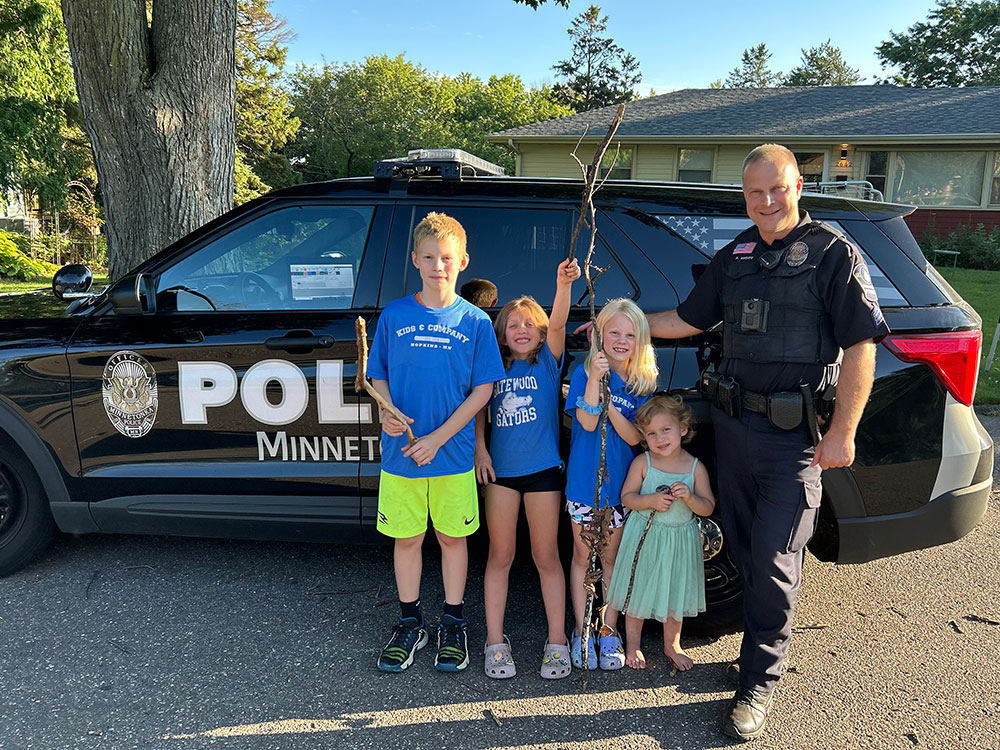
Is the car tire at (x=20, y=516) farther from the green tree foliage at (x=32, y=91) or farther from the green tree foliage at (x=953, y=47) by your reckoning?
the green tree foliage at (x=953, y=47)

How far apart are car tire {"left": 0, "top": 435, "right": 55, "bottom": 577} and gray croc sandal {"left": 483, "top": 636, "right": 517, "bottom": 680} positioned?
2.19m

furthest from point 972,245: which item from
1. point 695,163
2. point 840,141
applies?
point 695,163

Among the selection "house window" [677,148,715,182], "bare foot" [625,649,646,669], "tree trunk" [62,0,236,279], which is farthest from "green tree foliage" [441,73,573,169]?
"bare foot" [625,649,646,669]

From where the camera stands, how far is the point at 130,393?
10.3 ft

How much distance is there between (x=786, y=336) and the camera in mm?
2396

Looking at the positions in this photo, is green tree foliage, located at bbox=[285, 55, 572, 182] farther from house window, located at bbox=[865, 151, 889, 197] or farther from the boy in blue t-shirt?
the boy in blue t-shirt

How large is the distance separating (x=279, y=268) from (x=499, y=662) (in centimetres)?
192

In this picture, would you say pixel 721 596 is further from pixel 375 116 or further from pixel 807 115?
pixel 375 116

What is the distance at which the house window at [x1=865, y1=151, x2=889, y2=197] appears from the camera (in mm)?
18219

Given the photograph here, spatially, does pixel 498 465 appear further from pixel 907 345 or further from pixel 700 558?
pixel 907 345

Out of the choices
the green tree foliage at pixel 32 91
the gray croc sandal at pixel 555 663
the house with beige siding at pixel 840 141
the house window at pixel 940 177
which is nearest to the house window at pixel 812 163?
the house with beige siding at pixel 840 141

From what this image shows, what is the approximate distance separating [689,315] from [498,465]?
0.91 m

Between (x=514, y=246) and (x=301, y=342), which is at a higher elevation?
(x=514, y=246)

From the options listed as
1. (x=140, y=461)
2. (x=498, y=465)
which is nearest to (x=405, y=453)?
(x=498, y=465)
